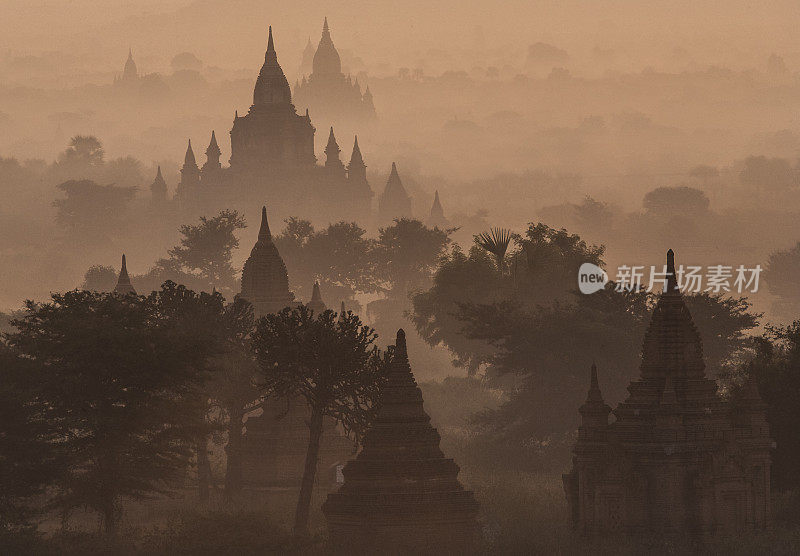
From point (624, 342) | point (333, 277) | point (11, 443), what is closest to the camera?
point (11, 443)

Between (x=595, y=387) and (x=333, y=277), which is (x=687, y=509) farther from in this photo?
(x=333, y=277)

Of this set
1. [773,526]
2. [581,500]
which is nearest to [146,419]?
[581,500]

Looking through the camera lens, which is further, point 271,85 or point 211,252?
point 271,85

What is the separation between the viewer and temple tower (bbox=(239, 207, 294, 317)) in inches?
3497

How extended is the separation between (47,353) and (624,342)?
37.6m

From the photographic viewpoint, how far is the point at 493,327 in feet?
300

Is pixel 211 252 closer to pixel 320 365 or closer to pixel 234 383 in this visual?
pixel 234 383

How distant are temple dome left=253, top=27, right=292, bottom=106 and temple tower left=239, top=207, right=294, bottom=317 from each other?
105390 millimetres

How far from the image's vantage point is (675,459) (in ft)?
172

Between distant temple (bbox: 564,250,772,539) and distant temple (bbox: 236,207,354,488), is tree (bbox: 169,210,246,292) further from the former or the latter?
distant temple (bbox: 564,250,772,539)

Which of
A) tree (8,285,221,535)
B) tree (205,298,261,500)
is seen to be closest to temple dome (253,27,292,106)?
tree (205,298,261,500)

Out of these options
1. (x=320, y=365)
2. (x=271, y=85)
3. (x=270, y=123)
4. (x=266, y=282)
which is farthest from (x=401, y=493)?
(x=270, y=123)

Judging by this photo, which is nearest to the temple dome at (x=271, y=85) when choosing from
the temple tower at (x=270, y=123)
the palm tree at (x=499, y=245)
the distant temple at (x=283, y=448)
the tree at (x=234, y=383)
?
the temple tower at (x=270, y=123)

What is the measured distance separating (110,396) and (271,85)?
459ft
